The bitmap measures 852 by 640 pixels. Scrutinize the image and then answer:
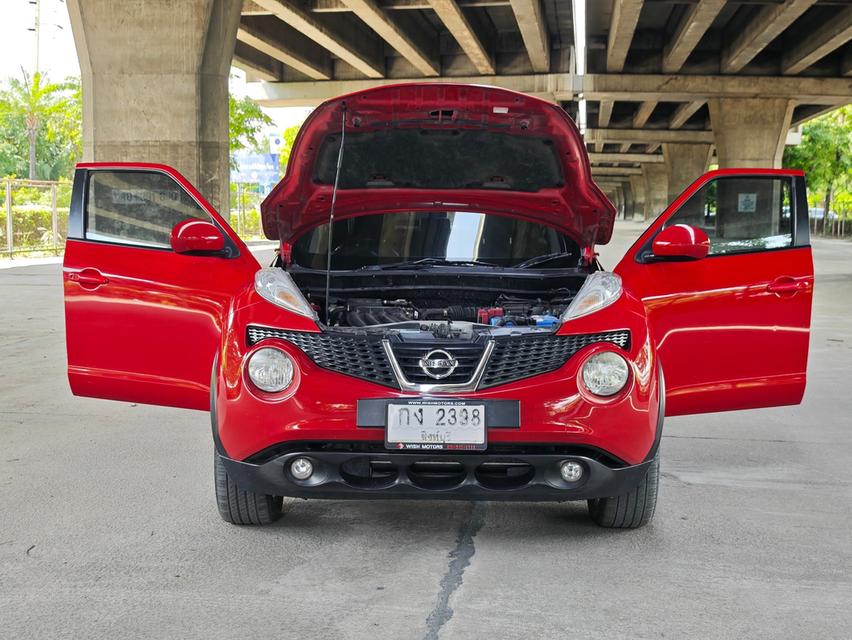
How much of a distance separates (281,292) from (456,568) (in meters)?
1.21

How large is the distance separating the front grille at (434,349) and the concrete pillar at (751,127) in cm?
3187

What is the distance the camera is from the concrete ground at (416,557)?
3.54 m

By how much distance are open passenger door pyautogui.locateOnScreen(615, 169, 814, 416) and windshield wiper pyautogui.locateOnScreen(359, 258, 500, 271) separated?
70 centimetres

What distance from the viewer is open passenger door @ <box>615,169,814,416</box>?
5.26m

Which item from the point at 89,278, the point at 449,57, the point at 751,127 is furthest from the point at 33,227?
the point at 89,278

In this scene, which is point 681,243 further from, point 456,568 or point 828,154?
point 828,154

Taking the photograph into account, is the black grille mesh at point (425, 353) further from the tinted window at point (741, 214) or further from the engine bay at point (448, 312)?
the tinted window at point (741, 214)

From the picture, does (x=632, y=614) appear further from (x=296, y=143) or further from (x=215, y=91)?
(x=215, y=91)

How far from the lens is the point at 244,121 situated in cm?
4306

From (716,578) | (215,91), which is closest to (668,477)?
(716,578)

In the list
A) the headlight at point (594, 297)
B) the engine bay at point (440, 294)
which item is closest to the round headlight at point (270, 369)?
the engine bay at point (440, 294)

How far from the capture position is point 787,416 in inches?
294

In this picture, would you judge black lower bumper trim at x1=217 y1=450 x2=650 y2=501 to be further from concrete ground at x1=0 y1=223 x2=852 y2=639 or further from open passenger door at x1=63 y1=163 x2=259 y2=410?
open passenger door at x1=63 y1=163 x2=259 y2=410

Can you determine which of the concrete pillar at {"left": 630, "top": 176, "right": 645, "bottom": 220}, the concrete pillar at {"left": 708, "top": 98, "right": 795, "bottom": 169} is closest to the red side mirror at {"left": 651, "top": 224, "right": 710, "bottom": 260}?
the concrete pillar at {"left": 708, "top": 98, "right": 795, "bottom": 169}
